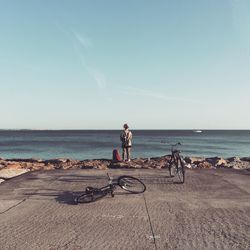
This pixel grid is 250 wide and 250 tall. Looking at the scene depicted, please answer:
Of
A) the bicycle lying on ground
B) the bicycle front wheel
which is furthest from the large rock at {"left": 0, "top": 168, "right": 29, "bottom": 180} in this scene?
the bicycle front wheel

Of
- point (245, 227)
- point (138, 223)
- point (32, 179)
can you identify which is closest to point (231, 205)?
point (245, 227)

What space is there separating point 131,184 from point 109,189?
4.13ft

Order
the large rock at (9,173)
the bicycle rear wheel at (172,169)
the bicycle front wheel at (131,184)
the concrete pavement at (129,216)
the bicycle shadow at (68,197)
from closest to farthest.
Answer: the concrete pavement at (129,216) < the bicycle shadow at (68,197) < the bicycle front wheel at (131,184) < the bicycle rear wheel at (172,169) < the large rock at (9,173)

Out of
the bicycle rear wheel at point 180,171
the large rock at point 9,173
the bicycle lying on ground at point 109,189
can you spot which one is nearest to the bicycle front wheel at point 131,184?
the bicycle lying on ground at point 109,189

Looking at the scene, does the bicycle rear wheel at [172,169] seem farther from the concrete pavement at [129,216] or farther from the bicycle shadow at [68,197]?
the bicycle shadow at [68,197]

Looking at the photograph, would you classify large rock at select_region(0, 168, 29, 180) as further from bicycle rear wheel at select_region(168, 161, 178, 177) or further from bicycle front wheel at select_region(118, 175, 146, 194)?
bicycle rear wheel at select_region(168, 161, 178, 177)

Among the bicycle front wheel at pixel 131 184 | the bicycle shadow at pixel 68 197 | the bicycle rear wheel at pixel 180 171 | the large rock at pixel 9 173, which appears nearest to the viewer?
the bicycle shadow at pixel 68 197

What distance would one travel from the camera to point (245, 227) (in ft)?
21.8

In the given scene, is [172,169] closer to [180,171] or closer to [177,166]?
[177,166]

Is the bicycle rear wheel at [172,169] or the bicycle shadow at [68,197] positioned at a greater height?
the bicycle rear wheel at [172,169]

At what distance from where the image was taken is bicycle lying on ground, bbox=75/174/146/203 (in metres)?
8.66

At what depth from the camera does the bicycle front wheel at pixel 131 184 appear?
9.75 meters

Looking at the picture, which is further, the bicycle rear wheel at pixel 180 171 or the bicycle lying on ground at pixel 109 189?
the bicycle rear wheel at pixel 180 171

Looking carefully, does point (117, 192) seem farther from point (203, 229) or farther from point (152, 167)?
point (152, 167)
